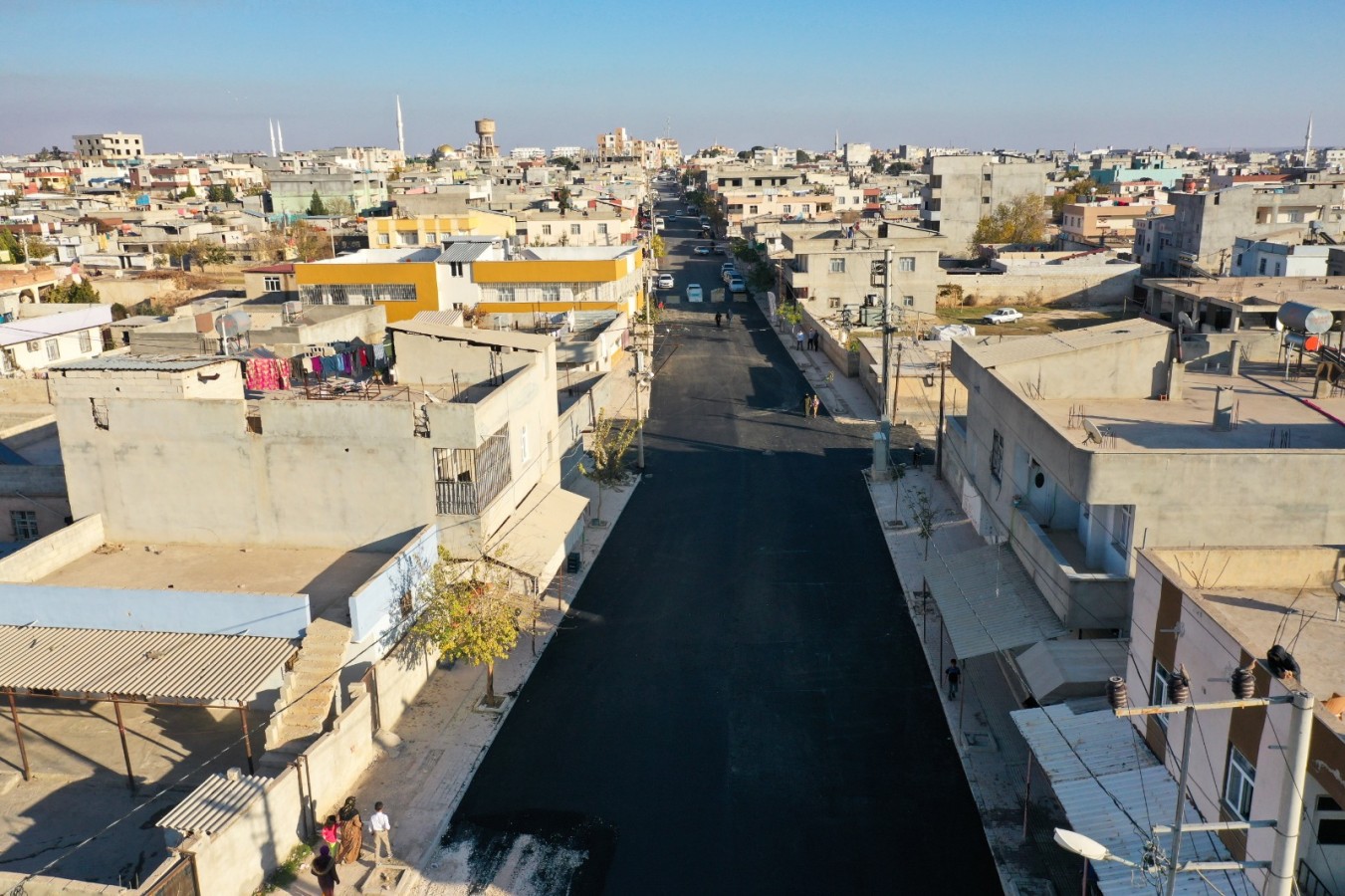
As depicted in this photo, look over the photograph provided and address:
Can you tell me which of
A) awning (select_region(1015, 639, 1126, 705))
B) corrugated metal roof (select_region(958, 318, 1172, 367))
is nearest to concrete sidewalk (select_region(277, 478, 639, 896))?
awning (select_region(1015, 639, 1126, 705))

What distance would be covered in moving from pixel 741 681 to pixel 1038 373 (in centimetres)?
1056

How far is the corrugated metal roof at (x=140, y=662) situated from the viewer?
1659cm

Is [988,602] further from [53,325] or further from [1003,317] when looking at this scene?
[53,325]

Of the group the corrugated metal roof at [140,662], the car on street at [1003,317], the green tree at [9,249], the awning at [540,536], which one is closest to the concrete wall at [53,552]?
the corrugated metal roof at [140,662]

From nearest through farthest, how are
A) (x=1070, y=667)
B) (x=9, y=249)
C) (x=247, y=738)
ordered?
(x=247, y=738) < (x=1070, y=667) < (x=9, y=249)

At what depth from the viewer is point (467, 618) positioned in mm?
19125

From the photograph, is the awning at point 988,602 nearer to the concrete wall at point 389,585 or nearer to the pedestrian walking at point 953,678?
the pedestrian walking at point 953,678

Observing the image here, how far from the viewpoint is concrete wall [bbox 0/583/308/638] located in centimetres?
1802

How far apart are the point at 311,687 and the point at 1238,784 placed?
1467 cm

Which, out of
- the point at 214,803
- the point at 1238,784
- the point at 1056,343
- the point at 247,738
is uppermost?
the point at 1056,343

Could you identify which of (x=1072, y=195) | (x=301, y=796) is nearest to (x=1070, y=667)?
(x=301, y=796)

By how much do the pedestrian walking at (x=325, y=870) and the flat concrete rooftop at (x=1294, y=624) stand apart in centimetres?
1268

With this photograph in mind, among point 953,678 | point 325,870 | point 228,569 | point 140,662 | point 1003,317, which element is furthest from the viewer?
point 1003,317

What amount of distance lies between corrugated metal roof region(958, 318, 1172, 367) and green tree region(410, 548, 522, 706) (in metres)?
12.9
